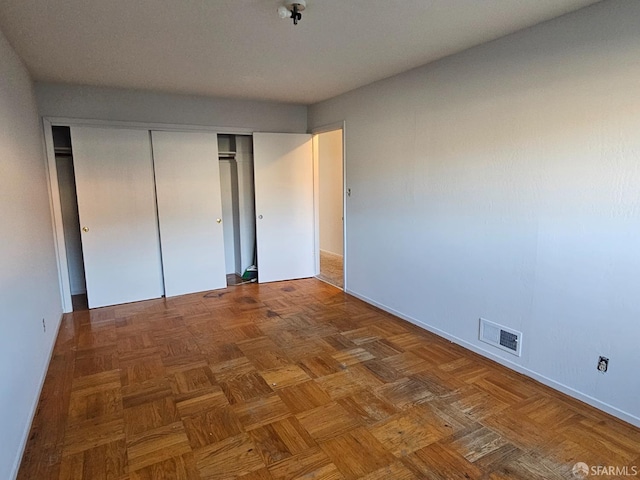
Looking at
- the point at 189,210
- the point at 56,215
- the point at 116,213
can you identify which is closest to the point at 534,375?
the point at 189,210

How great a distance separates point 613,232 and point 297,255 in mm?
3688

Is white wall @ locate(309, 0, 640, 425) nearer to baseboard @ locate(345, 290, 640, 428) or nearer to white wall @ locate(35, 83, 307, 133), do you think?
baseboard @ locate(345, 290, 640, 428)

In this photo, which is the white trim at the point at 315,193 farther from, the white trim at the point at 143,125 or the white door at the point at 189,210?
the white door at the point at 189,210

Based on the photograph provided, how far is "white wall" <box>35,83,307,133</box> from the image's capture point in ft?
12.8

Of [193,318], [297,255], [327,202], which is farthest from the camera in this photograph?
[327,202]

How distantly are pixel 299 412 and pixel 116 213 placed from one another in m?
3.15

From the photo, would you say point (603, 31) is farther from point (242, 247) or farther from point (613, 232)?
point (242, 247)

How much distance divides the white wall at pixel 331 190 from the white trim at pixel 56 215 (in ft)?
12.2

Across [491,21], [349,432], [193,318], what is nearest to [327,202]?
[193,318]

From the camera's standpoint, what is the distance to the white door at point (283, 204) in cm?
493

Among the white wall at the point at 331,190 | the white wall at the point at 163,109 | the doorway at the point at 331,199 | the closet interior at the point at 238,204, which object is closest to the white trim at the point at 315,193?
the white wall at the point at 163,109

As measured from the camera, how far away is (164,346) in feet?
10.6

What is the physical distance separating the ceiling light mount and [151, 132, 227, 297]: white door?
2704 millimetres

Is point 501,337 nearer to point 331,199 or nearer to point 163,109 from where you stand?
point 163,109
